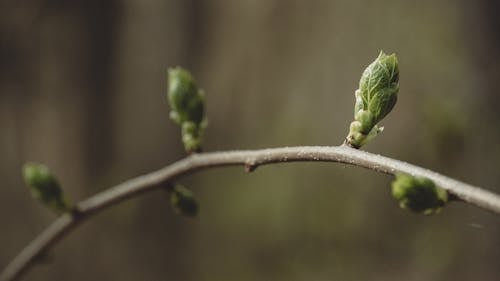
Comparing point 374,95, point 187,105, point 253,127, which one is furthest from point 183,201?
point 253,127

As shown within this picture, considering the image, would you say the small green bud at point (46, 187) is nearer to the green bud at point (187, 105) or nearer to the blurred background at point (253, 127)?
the green bud at point (187, 105)

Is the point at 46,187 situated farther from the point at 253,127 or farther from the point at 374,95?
the point at 253,127

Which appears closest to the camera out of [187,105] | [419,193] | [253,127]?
[419,193]

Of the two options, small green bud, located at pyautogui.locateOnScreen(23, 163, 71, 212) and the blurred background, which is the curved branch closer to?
small green bud, located at pyautogui.locateOnScreen(23, 163, 71, 212)

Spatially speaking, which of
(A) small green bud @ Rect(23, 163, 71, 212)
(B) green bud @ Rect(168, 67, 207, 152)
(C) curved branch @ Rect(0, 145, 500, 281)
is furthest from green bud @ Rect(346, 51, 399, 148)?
(A) small green bud @ Rect(23, 163, 71, 212)

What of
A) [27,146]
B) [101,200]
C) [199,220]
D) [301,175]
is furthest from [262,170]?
[101,200]

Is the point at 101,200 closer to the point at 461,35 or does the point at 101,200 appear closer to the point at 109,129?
the point at 461,35

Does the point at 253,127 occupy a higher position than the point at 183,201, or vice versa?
the point at 183,201
